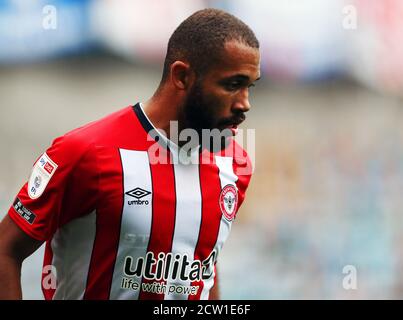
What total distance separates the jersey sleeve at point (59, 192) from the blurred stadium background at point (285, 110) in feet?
7.67

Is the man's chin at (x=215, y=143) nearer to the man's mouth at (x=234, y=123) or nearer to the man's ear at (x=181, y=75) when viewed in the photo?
the man's mouth at (x=234, y=123)

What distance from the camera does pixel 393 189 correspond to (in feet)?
15.6

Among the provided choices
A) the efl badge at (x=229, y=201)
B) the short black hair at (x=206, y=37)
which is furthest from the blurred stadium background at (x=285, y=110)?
the short black hair at (x=206, y=37)

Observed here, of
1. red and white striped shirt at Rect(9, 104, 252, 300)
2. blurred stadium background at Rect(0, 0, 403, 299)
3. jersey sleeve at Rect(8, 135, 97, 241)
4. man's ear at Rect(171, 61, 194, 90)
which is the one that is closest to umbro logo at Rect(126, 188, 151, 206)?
red and white striped shirt at Rect(9, 104, 252, 300)

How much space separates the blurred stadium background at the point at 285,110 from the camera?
4.35 metres

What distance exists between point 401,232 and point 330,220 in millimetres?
534

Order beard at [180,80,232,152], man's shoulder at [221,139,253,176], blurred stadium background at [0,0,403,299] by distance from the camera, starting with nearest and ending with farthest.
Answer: beard at [180,80,232,152] < man's shoulder at [221,139,253,176] < blurred stadium background at [0,0,403,299]

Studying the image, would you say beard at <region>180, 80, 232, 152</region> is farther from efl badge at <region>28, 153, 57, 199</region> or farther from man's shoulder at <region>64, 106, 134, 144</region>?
efl badge at <region>28, 153, 57, 199</region>

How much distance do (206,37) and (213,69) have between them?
0.10 m

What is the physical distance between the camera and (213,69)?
2.06m

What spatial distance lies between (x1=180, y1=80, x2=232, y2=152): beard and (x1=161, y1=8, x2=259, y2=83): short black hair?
0.24 feet

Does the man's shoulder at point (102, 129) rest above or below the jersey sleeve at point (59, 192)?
above

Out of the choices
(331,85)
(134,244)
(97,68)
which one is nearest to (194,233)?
(134,244)

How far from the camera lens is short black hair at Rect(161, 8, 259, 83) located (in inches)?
81.0
